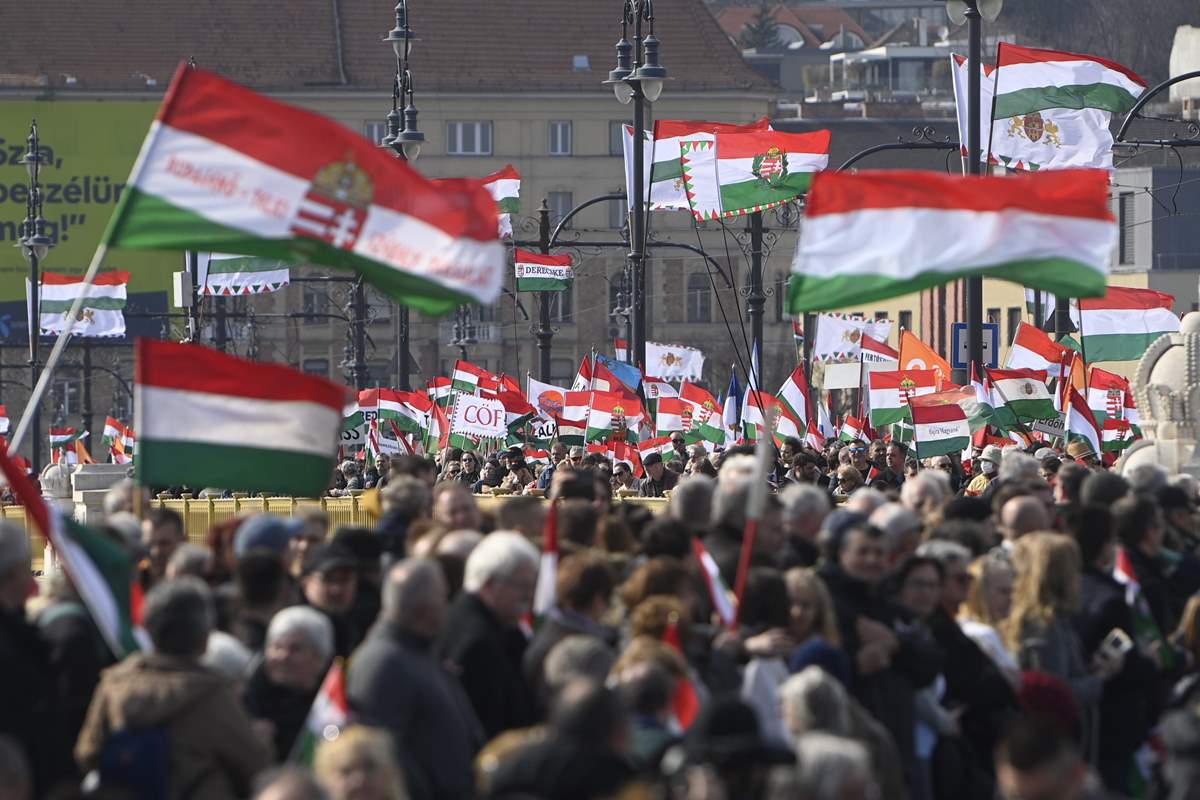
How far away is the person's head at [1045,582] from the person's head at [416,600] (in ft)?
7.50

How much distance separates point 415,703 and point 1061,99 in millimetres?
19586

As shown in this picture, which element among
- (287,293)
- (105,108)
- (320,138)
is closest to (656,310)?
(287,293)

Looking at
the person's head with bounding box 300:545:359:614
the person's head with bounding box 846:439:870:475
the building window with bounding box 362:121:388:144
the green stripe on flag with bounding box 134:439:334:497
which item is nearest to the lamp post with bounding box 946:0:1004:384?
the person's head with bounding box 846:439:870:475

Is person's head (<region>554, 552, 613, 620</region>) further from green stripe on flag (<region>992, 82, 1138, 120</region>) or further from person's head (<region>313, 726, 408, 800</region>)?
green stripe on flag (<region>992, 82, 1138, 120</region>)

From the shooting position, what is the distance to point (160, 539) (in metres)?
9.37

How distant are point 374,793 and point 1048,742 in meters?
1.59

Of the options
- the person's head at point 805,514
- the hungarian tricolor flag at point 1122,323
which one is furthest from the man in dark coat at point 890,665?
the hungarian tricolor flag at point 1122,323

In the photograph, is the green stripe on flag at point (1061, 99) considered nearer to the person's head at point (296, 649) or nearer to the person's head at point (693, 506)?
the person's head at point (693, 506)

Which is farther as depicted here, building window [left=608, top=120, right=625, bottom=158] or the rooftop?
building window [left=608, top=120, right=625, bottom=158]

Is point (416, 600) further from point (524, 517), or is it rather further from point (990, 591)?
point (524, 517)

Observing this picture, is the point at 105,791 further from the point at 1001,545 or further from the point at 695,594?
the point at 1001,545

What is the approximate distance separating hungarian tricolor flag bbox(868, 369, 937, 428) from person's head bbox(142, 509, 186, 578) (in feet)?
54.5

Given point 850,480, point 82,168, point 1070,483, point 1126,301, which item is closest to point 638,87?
point 1126,301

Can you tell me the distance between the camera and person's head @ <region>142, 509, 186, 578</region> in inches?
366
